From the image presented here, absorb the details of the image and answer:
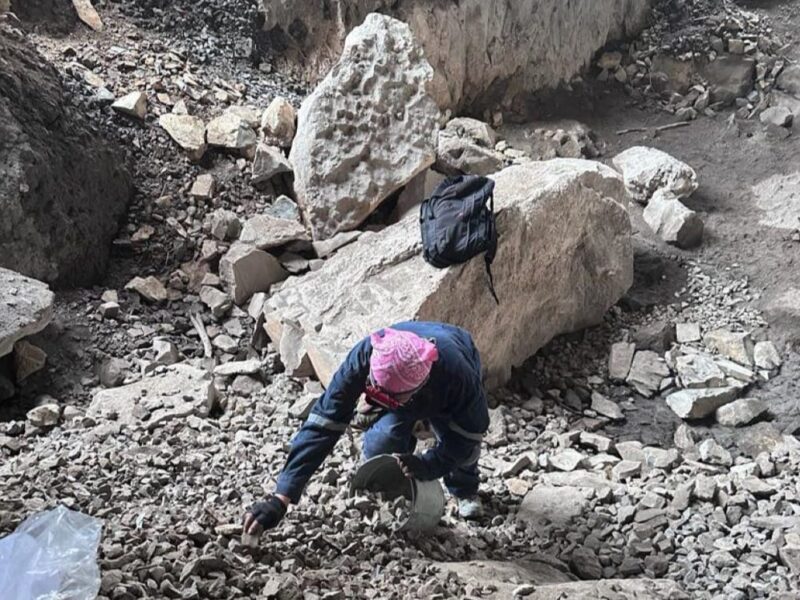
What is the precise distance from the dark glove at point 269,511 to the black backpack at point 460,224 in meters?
2.05

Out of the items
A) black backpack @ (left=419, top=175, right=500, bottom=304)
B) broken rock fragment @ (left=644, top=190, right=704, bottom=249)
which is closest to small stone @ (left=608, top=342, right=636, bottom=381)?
black backpack @ (left=419, top=175, right=500, bottom=304)

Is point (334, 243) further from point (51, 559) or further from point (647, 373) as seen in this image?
point (51, 559)

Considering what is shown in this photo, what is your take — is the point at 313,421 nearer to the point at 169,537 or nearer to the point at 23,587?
the point at 169,537

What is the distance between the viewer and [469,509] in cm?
378

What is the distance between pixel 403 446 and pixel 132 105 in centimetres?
342

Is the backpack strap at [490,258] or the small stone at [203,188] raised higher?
the small stone at [203,188]

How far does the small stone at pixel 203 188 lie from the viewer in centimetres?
571

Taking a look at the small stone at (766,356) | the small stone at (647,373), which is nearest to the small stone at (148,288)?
the small stone at (647,373)

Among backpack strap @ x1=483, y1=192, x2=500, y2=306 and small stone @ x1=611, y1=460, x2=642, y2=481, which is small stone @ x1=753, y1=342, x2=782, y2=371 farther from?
backpack strap @ x1=483, y1=192, x2=500, y2=306

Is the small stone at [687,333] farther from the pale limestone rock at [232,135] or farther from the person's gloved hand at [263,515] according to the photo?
the person's gloved hand at [263,515]

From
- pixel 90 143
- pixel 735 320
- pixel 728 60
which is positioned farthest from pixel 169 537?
pixel 728 60

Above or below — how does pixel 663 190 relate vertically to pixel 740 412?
above

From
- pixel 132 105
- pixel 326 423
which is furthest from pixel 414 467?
pixel 132 105

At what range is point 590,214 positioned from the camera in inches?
215
